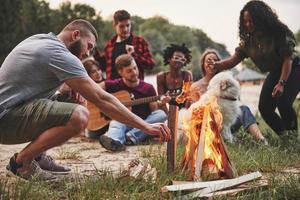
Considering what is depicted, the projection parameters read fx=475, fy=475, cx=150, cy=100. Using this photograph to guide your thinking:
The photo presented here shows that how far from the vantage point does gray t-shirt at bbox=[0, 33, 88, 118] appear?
12.8ft

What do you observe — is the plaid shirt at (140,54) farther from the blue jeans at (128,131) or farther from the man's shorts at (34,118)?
the man's shorts at (34,118)

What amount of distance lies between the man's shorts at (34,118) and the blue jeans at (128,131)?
239 centimetres

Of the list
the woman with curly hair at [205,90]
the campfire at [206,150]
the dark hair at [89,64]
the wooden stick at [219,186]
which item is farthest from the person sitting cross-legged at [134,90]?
the wooden stick at [219,186]

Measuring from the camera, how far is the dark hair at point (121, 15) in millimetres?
7578

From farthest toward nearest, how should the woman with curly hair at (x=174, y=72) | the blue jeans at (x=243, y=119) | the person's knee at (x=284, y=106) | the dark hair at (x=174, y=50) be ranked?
1. the dark hair at (x=174, y=50)
2. the woman with curly hair at (x=174, y=72)
3. the blue jeans at (x=243, y=119)
4. the person's knee at (x=284, y=106)

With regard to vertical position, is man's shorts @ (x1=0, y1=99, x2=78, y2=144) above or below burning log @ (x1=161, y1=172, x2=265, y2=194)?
above

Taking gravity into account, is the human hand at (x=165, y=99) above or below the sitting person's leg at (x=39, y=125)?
above

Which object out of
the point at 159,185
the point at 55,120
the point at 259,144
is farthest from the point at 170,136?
the point at 259,144

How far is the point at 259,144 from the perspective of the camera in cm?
573

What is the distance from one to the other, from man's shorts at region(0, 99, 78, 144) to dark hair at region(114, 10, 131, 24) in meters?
3.74

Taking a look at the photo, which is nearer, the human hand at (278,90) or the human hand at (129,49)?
the human hand at (278,90)

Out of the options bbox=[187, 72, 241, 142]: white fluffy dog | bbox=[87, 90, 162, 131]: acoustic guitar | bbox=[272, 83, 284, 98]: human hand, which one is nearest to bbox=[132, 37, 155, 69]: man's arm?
bbox=[87, 90, 162, 131]: acoustic guitar

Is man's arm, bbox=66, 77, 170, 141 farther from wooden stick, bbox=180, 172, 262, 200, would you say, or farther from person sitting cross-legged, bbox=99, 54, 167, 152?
person sitting cross-legged, bbox=99, 54, 167, 152

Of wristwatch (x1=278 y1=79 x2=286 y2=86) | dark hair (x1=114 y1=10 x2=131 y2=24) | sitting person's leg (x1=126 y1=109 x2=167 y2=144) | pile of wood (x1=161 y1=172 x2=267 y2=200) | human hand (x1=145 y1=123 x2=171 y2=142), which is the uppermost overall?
dark hair (x1=114 y1=10 x2=131 y2=24)
